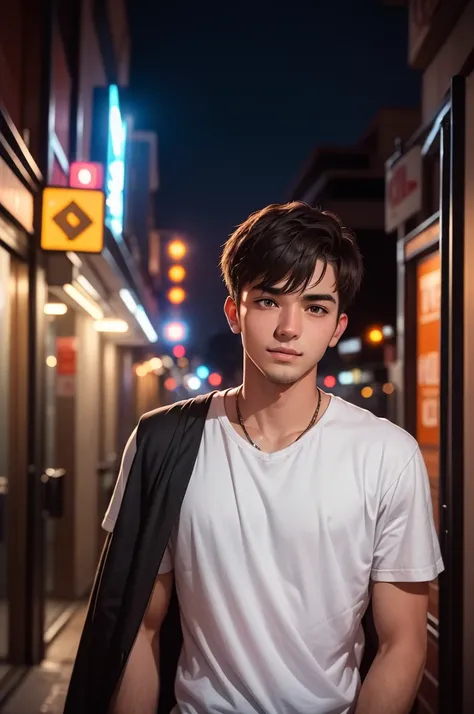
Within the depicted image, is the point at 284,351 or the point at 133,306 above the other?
the point at 133,306

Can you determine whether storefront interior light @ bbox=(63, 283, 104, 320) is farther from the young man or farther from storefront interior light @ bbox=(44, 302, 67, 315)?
the young man

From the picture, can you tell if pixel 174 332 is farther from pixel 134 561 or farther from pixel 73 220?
pixel 134 561

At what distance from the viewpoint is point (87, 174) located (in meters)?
6.87

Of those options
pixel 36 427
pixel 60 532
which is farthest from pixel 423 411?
pixel 60 532

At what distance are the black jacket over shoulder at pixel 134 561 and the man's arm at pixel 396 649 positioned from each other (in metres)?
0.59

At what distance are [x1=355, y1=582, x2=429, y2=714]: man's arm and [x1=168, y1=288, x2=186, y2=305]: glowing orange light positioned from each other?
3325 cm

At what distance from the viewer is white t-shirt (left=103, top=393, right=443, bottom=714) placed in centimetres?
192

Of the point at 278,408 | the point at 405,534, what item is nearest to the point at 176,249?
the point at 278,408

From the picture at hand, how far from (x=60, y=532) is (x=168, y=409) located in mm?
6702

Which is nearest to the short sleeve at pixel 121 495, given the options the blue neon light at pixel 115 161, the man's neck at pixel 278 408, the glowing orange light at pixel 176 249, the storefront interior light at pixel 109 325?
the man's neck at pixel 278 408

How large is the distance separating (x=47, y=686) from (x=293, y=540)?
14.4ft

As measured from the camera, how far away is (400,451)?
6.59 ft

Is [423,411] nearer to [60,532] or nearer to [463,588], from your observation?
[463,588]

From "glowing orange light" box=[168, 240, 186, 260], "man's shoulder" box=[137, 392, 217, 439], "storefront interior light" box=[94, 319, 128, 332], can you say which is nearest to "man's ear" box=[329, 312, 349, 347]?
"man's shoulder" box=[137, 392, 217, 439]
